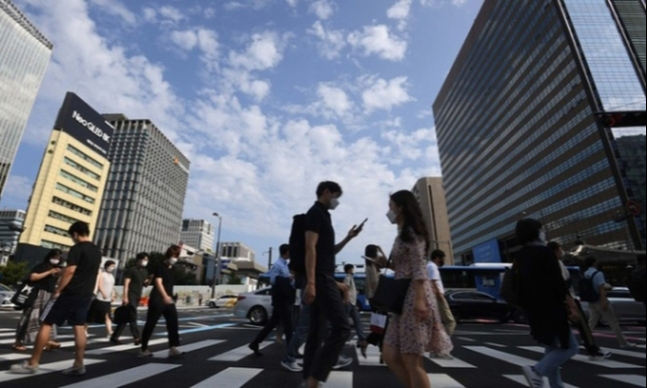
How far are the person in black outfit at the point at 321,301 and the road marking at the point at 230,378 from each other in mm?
942

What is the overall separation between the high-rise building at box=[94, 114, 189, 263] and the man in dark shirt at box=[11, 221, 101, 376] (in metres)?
93.6

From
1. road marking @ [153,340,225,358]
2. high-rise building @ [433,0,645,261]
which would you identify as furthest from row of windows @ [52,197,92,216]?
high-rise building @ [433,0,645,261]

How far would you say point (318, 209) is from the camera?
3.20m

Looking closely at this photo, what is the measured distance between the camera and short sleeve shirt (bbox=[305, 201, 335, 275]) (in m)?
3.09

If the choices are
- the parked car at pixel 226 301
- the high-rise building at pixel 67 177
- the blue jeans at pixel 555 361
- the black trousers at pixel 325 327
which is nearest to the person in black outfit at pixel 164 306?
the black trousers at pixel 325 327

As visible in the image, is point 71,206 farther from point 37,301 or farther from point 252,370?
point 252,370

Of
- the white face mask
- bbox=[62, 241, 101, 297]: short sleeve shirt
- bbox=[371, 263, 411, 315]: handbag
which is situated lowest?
bbox=[371, 263, 411, 315]: handbag

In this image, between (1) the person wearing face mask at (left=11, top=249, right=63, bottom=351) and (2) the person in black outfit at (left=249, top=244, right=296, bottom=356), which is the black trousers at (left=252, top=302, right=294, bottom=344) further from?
(1) the person wearing face mask at (left=11, top=249, right=63, bottom=351)

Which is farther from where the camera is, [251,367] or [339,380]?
[251,367]

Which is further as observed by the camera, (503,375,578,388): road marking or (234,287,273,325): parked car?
(234,287,273,325): parked car

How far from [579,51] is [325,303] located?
66.3 meters

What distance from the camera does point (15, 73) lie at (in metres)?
79.6

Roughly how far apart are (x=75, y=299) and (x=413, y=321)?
155 inches

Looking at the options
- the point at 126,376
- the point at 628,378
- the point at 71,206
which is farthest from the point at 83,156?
the point at 628,378
